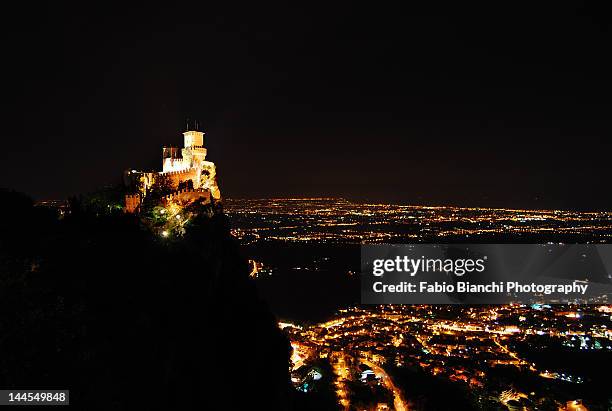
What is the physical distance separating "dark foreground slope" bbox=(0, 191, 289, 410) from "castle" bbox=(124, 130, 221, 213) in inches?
106

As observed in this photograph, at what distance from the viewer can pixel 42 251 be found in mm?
8867

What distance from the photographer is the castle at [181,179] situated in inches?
735

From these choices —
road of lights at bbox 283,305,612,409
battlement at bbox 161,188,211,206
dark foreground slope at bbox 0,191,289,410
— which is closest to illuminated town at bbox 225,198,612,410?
road of lights at bbox 283,305,612,409

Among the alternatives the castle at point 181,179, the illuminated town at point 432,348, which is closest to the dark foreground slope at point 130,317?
the castle at point 181,179

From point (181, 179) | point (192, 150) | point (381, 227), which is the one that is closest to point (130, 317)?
point (181, 179)

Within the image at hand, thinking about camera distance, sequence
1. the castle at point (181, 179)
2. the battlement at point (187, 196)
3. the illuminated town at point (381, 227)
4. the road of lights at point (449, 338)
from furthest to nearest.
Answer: the illuminated town at point (381, 227) < the road of lights at point (449, 338) < the castle at point (181, 179) < the battlement at point (187, 196)

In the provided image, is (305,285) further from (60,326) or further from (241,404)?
(60,326)

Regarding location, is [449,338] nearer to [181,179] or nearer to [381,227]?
[181,179]

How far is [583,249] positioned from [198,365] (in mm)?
56988

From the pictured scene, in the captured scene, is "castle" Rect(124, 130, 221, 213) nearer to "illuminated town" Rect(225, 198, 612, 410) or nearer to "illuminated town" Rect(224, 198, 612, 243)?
"illuminated town" Rect(225, 198, 612, 410)

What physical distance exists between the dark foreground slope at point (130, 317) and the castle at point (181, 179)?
2692mm

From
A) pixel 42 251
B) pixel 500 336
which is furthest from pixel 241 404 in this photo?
pixel 500 336

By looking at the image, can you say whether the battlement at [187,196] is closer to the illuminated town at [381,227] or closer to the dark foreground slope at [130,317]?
the dark foreground slope at [130,317]

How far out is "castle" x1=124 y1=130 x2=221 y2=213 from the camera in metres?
18.7
